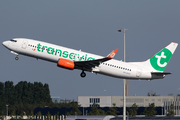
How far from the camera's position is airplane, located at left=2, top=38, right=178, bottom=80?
68.9 meters

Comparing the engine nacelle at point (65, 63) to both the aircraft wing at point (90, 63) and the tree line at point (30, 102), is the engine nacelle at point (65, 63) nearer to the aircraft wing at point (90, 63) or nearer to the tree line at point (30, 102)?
the aircraft wing at point (90, 63)

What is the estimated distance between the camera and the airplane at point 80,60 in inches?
2714

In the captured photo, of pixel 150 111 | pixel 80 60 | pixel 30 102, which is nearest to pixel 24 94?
pixel 30 102

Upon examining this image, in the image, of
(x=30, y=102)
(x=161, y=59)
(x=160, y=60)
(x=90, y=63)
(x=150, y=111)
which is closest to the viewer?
(x=90, y=63)

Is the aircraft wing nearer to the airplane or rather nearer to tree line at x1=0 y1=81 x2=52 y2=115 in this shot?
the airplane

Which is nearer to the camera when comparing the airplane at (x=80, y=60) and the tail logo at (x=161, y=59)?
the airplane at (x=80, y=60)

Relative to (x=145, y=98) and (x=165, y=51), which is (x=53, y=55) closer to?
(x=165, y=51)

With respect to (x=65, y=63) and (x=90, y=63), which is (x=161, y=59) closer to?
(x=90, y=63)

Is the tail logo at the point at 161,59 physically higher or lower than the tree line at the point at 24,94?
higher

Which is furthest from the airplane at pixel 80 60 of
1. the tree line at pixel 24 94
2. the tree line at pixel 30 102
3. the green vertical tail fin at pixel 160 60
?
the tree line at pixel 24 94

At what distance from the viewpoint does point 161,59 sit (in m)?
74.8

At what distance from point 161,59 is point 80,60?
1642cm

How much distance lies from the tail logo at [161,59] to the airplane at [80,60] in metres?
0.96

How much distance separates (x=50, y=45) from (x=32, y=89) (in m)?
114
